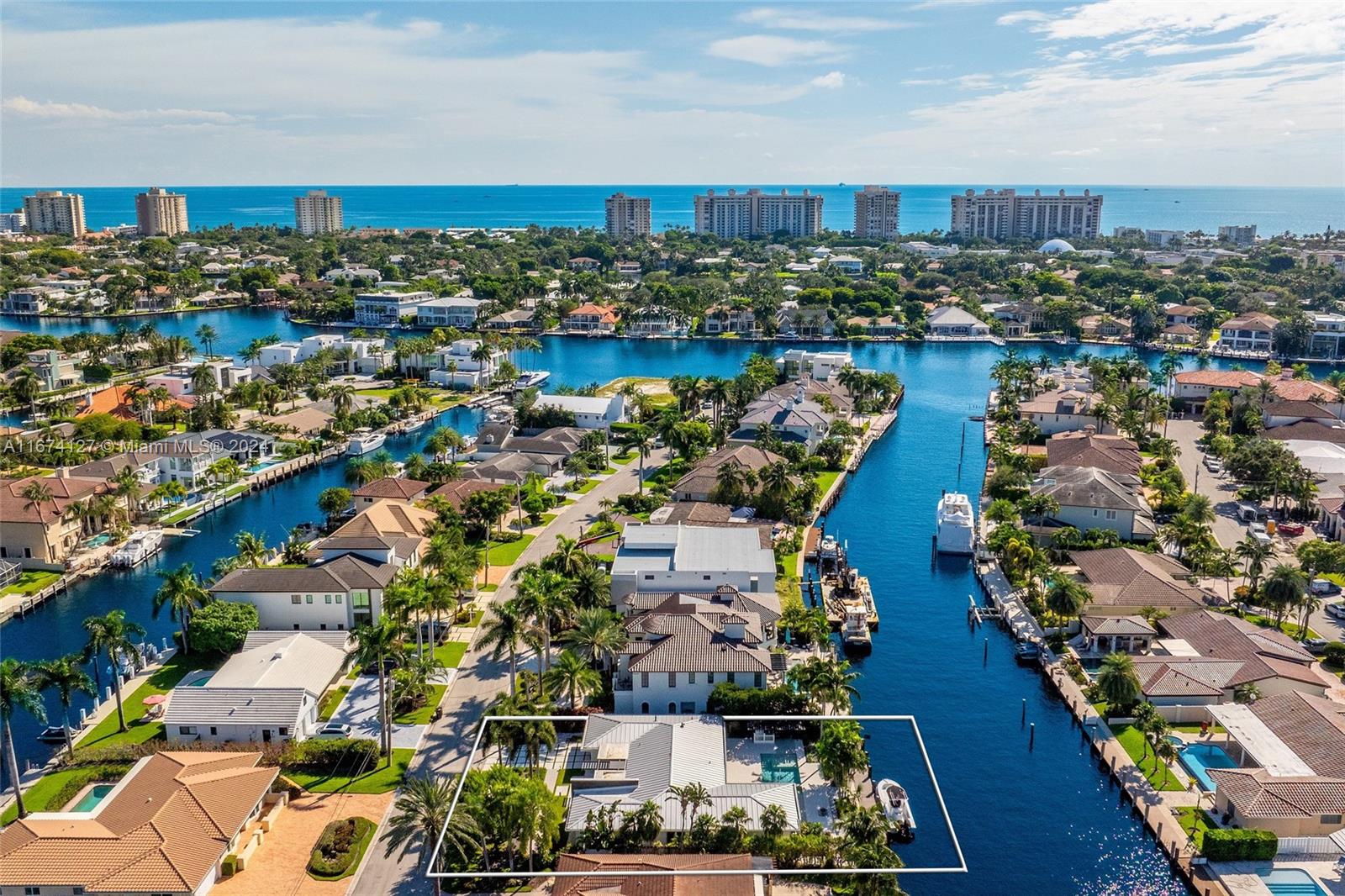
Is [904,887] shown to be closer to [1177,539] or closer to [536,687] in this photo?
[536,687]

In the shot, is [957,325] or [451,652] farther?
[957,325]

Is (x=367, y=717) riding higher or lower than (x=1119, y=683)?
lower

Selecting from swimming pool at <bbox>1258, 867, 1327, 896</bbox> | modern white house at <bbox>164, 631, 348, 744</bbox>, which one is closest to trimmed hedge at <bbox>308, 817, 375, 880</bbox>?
modern white house at <bbox>164, 631, 348, 744</bbox>

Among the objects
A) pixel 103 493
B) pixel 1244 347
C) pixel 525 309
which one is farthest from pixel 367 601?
pixel 1244 347

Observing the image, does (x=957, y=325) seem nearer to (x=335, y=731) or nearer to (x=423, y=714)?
(x=423, y=714)

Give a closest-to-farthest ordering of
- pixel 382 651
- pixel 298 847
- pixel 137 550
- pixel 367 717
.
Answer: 1. pixel 298 847
2. pixel 382 651
3. pixel 367 717
4. pixel 137 550

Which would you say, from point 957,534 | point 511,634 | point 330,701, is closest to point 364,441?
point 330,701

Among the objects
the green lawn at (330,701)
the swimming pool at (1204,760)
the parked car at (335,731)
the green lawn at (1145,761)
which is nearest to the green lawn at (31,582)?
the green lawn at (330,701)

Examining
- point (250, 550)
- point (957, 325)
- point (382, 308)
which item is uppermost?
point (382, 308)
